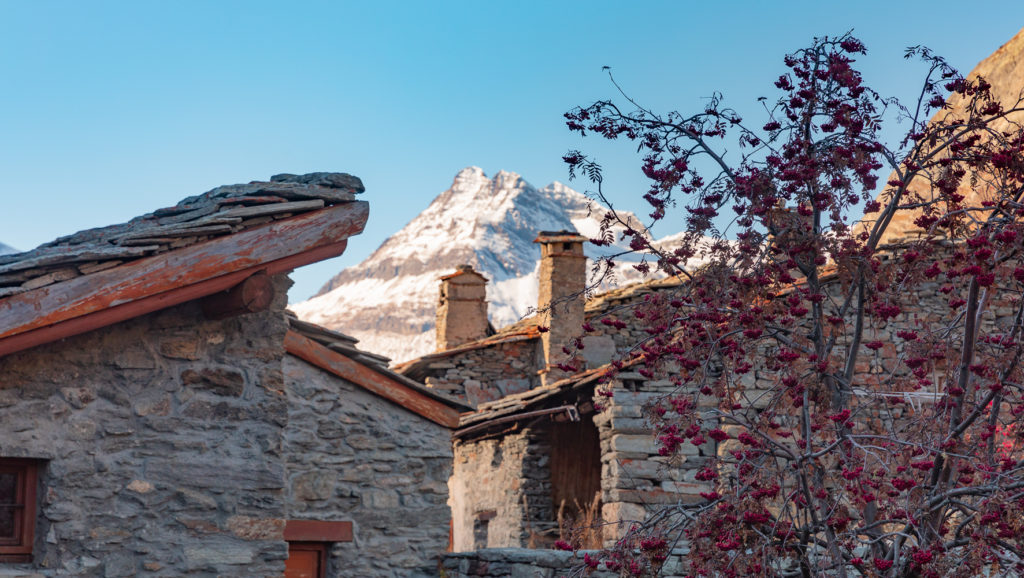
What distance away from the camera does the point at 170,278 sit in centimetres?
482

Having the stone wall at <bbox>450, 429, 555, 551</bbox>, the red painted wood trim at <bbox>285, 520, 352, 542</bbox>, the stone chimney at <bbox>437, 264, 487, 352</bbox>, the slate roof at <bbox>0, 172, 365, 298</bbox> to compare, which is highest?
the stone chimney at <bbox>437, 264, 487, 352</bbox>

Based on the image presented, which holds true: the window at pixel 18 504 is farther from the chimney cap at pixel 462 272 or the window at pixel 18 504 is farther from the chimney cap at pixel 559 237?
the chimney cap at pixel 462 272

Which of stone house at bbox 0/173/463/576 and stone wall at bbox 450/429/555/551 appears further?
stone wall at bbox 450/429/555/551

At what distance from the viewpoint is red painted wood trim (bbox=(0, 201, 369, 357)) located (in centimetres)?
449

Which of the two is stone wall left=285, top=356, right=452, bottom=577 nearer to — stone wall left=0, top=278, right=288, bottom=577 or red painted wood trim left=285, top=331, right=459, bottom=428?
red painted wood trim left=285, top=331, right=459, bottom=428

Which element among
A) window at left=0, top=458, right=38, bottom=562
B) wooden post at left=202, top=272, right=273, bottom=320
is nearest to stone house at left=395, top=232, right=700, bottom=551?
wooden post at left=202, top=272, right=273, bottom=320

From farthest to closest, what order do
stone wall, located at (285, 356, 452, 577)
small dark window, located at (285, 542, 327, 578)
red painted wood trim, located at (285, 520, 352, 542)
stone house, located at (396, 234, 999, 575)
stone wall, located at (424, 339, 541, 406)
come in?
stone wall, located at (424, 339, 541, 406), stone house, located at (396, 234, 999, 575), stone wall, located at (285, 356, 452, 577), small dark window, located at (285, 542, 327, 578), red painted wood trim, located at (285, 520, 352, 542)

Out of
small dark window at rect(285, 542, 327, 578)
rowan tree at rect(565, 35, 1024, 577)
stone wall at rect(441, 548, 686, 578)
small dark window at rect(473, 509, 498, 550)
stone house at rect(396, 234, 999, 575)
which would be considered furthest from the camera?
small dark window at rect(473, 509, 498, 550)

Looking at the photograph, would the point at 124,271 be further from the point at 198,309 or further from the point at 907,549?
the point at 907,549

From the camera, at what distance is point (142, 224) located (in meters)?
5.32

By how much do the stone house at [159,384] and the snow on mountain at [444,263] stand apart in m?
26.2

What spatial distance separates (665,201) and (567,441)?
26.6 feet

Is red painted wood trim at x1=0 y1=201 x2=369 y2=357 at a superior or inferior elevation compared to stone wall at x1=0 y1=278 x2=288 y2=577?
superior

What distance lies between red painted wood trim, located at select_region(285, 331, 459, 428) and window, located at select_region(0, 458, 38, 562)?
3.30 m
